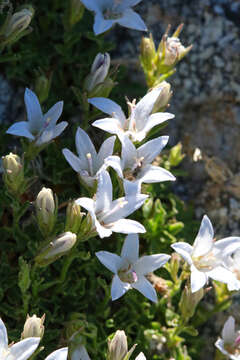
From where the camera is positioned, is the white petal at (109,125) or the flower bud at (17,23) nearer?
the white petal at (109,125)

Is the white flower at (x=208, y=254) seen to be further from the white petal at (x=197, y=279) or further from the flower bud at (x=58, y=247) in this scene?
the flower bud at (x=58, y=247)

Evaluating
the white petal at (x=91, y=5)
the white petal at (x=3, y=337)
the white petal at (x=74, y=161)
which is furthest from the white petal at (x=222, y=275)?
the white petal at (x=91, y=5)

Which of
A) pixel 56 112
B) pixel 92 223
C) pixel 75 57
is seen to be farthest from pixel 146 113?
pixel 75 57

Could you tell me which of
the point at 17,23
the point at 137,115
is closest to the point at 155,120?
the point at 137,115

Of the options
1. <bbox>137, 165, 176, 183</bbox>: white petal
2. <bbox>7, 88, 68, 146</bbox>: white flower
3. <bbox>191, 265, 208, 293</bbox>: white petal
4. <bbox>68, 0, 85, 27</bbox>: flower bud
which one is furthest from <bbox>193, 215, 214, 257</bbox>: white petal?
<bbox>68, 0, 85, 27</bbox>: flower bud

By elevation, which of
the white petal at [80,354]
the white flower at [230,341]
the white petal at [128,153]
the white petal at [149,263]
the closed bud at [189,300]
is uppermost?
the white petal at [128,153]

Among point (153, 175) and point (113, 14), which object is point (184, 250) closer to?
point (153, 175)

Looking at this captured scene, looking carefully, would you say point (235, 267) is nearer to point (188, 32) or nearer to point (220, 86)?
point (220, 86)

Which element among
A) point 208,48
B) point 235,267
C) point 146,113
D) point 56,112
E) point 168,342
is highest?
point 56,112
